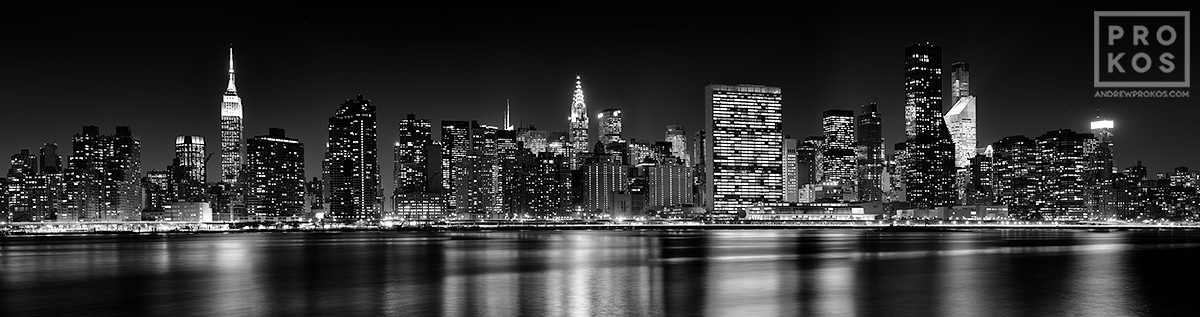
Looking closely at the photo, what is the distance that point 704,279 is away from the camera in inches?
2000

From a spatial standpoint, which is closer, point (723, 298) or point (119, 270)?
point (723, 298)

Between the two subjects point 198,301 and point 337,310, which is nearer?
point 337,310

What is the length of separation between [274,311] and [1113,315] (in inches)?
1141

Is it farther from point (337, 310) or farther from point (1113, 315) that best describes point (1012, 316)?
point (337, 310)

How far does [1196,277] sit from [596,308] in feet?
117

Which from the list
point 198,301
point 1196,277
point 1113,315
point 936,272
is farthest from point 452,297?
A: point 1196,277

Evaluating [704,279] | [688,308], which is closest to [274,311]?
[688,308]

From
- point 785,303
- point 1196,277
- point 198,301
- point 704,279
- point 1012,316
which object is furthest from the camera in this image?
point 1196,277

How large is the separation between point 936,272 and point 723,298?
21674 mm

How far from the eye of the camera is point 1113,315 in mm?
35875

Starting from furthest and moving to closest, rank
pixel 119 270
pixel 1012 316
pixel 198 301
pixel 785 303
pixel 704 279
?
pixel 119 270
pixel 704 279
pixel 198 301
pixel 785 303
pixel 1012 316

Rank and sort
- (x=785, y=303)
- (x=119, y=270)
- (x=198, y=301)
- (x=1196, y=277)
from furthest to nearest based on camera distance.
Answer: (x=119, y=270)
(x=1196, y=277)
(x=198, y=301)
(x=785, y=303)

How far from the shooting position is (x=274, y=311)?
36.8 m

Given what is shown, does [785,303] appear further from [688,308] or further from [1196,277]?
[1196,277]
